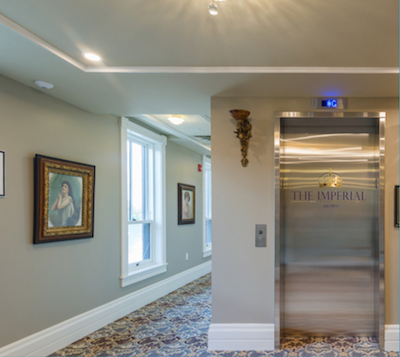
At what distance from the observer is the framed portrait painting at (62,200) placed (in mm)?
3299

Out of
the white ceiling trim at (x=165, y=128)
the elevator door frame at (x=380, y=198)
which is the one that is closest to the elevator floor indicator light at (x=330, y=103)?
the elevator door frame at (x=380, y=198)

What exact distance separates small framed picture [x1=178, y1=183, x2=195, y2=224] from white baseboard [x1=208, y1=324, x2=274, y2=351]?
3.08 metres

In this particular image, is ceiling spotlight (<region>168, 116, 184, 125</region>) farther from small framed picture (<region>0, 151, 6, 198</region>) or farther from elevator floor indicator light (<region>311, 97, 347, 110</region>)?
small framed picture (<region>0, 151, 6, 198</region>)

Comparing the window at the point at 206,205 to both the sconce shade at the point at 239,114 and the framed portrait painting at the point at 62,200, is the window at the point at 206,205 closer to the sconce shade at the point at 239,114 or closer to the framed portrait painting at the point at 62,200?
the framed portrait painting at the point at 62,200

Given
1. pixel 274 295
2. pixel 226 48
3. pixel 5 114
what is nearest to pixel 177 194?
pixel 274 295

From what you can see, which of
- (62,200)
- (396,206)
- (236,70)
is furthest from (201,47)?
(396,206)

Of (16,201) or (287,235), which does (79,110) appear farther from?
(287,235)

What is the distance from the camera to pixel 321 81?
305 centimetres

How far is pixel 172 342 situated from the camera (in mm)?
3602

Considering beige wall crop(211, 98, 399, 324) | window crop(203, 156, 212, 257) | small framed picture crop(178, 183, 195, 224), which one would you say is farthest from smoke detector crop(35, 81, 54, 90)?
window crop(203, 156, 212, 257)

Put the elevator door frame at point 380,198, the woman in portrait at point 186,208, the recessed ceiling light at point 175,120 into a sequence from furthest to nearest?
the woman in portrait at point 186,208
the recessed ceiling light at point 175,120
the elevator door frame at point 380,198

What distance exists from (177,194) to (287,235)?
10.1ft

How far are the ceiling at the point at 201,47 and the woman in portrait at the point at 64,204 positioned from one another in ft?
2.94

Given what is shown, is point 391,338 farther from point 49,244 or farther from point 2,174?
point 2,174
